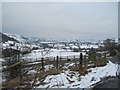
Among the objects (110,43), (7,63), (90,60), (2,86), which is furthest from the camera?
(110,43)

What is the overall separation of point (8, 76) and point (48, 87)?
288cm

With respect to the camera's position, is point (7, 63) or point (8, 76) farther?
point (7, 63)

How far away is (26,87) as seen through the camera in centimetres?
396

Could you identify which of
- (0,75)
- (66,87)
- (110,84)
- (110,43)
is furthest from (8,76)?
(110,43)

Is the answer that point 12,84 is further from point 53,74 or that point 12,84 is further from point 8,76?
point 53,74

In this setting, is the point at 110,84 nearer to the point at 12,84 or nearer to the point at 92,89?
the point at 92,89

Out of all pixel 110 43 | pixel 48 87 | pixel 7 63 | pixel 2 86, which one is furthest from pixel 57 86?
pixel 110 43

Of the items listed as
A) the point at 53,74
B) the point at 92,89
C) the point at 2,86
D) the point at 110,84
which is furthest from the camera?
the point at 53,74

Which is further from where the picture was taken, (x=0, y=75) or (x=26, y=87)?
(x=0, y=75)

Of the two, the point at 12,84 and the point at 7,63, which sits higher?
the point at 7,63

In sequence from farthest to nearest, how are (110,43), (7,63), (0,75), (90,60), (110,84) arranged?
(110,43) → (90,60) → (7,63) → (0,75) → (110,84)

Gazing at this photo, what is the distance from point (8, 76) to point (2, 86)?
1.24 meters

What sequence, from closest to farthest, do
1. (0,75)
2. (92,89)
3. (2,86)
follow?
(92,89)
(2,86)
(0,75)

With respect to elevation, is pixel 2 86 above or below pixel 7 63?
below
